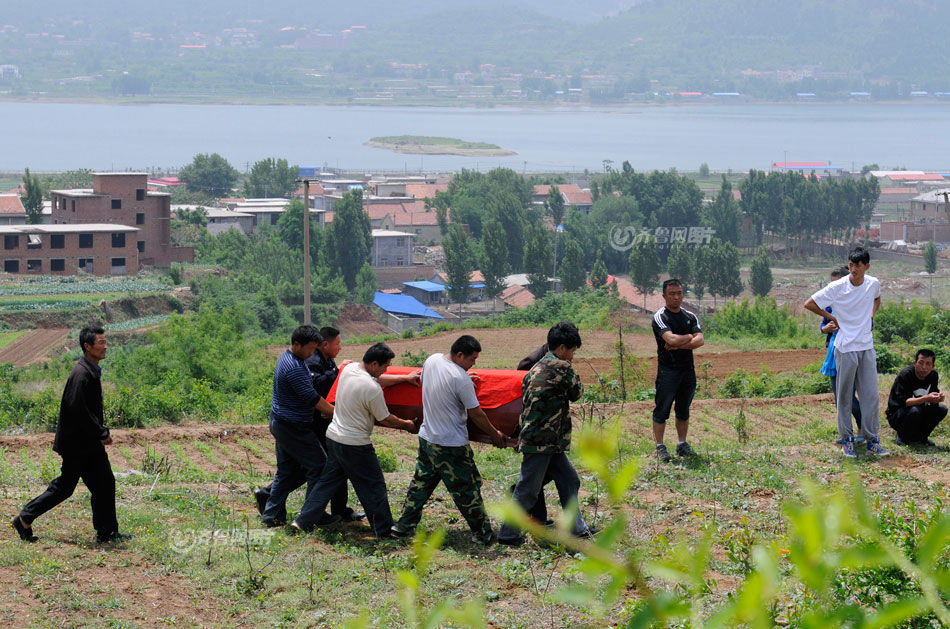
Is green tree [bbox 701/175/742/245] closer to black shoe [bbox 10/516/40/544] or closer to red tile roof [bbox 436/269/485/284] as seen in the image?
red tile roof [bbox 436/269/485/284]

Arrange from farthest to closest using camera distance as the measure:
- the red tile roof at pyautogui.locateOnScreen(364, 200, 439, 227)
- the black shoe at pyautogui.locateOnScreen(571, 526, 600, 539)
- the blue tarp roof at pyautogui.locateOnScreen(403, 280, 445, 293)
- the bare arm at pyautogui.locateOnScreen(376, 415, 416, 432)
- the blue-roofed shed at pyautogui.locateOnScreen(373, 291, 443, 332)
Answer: the red tile roof at pyautogui.locateOnScreen(364, 200, 439, 227)
the blue tarp roof at pyautogui.locateOnScreen(403, 280, 445, 293)
the blue-roofed shed at pyautogui.locateOnScreen(373, 291, 443, 332)
the bare arm at pyautogui.locateOnScreen(376, 415, 416, 432)
the black shoe at pyautogui.locateOnScreen(571, 526, 600, 539)

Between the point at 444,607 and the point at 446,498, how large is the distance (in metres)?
6.51

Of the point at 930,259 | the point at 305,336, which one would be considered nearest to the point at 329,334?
the point at 305,336

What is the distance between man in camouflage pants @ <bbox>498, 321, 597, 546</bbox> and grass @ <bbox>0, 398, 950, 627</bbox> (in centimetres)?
38

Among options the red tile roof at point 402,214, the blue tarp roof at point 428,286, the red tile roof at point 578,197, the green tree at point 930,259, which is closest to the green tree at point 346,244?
the blue tarp roof at point 428,286

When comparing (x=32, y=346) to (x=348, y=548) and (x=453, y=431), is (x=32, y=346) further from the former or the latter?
(x=453, y=431)

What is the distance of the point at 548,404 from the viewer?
20.0 ft

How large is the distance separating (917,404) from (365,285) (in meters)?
42.5

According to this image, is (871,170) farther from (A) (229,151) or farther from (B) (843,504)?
(B) (843,504)

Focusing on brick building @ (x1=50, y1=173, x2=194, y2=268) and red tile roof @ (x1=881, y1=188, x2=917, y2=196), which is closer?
brick building @ (x1=50, y1=173, x2=194, y2=268)

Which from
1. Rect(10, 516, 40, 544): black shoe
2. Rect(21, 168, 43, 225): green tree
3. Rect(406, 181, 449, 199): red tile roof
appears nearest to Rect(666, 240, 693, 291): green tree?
Rect(21, 168, 43, 225): green tree

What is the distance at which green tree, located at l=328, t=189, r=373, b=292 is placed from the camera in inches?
2062

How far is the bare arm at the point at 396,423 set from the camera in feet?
21.4

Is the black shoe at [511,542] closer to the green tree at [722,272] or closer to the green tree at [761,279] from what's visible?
the green tree at [722,272]
